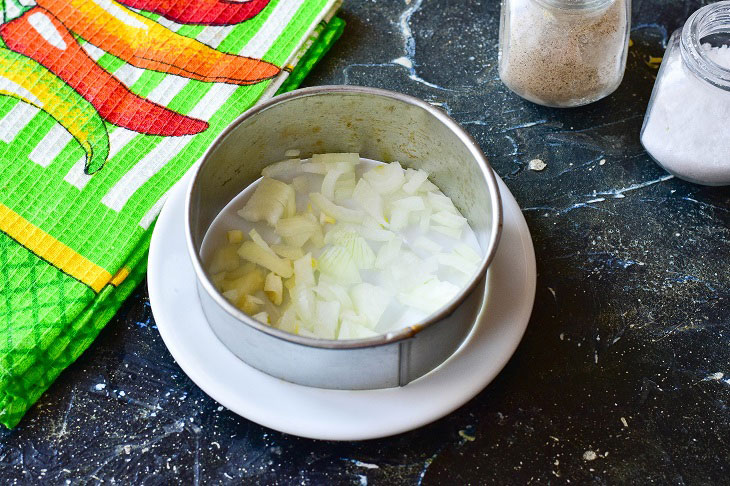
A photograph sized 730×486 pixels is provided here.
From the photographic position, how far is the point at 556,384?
0.71 meters

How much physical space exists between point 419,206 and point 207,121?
250 mm

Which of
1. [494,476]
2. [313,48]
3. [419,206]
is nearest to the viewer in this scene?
[494,476]

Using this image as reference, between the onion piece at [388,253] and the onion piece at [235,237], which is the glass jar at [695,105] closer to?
the onion piece at [388,253]

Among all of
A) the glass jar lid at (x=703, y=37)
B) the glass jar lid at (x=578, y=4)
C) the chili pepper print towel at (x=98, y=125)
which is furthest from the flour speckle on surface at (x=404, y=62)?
the glass jar lid at (x=703, y=37)

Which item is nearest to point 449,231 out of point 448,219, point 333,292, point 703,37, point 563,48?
point 448,219

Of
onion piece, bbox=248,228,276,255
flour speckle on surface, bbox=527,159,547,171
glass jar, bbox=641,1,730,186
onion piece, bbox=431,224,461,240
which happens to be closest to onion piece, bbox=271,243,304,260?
onion piece, bbox=248,228,276,255

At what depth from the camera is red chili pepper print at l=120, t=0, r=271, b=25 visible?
3.05 ft

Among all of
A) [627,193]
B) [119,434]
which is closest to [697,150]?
[627,193]

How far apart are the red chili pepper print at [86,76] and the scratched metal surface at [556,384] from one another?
187mm

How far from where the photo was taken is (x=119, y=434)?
0.69m

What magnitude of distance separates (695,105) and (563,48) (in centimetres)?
14

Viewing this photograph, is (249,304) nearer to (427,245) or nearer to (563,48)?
(427,245)

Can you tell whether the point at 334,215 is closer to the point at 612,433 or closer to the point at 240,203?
the point at 240,203

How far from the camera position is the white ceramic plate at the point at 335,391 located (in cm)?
65
